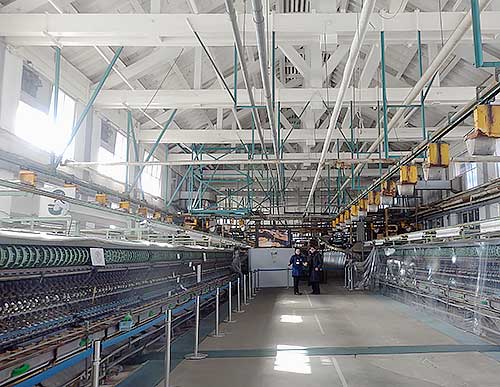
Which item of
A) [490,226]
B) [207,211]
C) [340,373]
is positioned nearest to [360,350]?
[340,373]

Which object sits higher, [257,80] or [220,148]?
[257,80]

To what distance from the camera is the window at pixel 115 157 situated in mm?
9473

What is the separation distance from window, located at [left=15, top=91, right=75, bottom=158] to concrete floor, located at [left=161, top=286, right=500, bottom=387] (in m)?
3.69

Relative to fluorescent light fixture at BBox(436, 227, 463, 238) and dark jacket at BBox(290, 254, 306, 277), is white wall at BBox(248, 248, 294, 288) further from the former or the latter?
fluorescent light fixture at BBox(436, 227, 463, 238)

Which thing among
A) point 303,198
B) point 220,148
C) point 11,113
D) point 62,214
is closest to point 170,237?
point 62,214

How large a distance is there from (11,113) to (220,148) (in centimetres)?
641

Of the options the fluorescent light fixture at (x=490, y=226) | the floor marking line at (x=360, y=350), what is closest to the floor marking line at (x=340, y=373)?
the floor marking line at (x=360, y=350)

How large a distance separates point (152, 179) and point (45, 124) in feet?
18.3

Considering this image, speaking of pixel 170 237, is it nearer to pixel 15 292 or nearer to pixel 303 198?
pixel 15 292

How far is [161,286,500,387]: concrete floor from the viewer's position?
4488mm

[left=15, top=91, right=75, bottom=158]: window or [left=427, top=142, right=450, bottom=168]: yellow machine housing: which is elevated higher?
[left=15, top=91, right=75, bottom=158]: window

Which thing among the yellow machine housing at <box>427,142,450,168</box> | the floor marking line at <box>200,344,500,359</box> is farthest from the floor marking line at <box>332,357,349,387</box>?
the yellow machine housing at <box>427,142,450,168</box>

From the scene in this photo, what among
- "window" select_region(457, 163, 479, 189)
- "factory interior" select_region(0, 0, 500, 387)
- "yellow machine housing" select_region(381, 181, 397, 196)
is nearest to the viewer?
"factory interior" select_region(0, 0, 500, 387)

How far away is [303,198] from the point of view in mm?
19406
